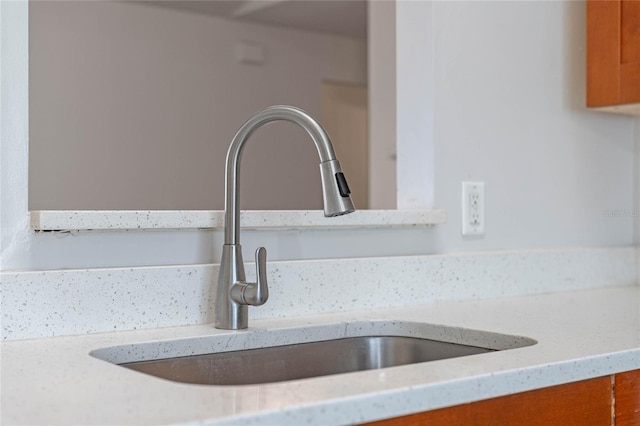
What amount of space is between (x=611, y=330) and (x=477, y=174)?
591 millimetres

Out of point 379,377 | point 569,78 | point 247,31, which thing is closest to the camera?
point 379,377

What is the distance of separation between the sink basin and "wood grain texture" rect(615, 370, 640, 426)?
0.14 metres

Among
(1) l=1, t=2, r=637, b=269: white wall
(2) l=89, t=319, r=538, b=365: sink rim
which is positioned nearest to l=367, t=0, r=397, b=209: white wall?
(1) l=1, t=2, r=637, b=269: white wall

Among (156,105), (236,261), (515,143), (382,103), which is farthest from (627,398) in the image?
(156,105)

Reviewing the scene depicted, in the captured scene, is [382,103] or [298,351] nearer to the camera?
[298,351]

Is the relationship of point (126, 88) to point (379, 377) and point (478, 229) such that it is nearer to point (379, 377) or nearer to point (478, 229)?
point (478, 229)

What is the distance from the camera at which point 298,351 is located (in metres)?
1.33

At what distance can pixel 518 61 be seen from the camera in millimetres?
1907

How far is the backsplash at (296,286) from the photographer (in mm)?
1204

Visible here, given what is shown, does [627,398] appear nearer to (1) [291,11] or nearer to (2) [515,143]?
(2) [515,143]

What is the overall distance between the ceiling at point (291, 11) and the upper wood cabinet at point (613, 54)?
3295 millimetres

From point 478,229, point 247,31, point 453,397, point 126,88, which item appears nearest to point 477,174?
point 478,229

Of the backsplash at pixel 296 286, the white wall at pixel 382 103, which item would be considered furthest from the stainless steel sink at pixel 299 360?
the white wall at pixel 382 103

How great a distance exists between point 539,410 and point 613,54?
3.69ft
